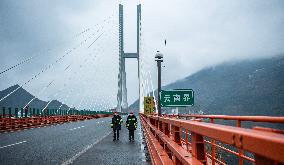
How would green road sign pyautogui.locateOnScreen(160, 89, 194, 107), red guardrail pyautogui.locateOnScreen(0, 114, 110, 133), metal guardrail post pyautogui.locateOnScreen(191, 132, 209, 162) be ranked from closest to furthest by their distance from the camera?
metal guardrail post pyautogui.locateOnScreen(191, 132, 209, 162)
green road sign pyautogui.locateOnScreen(160, 89, 194, 107)
red guardrail pyautogui.locateOnScreen(0, 114, 110, 133)

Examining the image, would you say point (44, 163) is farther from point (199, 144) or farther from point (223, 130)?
point (223, 130)

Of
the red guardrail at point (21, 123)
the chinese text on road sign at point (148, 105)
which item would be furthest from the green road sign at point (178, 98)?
the red guardrail at point (21, 123)

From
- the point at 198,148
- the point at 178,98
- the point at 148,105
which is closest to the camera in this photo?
the point at 198,148

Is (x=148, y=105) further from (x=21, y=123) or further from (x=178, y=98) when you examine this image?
(x=178, y=98)

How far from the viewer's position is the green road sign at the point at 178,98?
14.3 m

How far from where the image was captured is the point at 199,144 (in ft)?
10.9

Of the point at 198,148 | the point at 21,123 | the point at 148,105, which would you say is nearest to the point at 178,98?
the point at 198,148

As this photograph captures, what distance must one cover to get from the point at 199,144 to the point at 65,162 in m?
7.48

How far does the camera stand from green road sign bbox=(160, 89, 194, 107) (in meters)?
14.3

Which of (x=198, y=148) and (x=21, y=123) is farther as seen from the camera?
(x=21, y=123)

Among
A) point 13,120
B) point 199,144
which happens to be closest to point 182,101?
point 199,144

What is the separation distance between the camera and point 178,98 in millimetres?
14688

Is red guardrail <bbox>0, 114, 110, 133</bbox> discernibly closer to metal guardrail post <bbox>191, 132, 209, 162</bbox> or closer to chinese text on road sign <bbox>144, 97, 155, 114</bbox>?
chinese text on road sign <bbox>144, 97, 155, 114</bbox>

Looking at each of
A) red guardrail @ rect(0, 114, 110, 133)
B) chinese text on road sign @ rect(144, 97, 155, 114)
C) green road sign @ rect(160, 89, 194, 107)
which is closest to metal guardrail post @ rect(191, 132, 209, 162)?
green road sign @ rect(160, 89, 194, 107)
